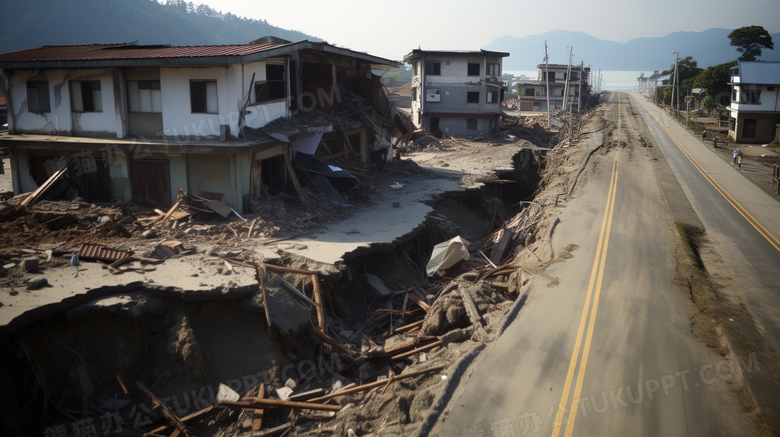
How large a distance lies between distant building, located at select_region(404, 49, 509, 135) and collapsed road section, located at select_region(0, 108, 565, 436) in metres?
33.7

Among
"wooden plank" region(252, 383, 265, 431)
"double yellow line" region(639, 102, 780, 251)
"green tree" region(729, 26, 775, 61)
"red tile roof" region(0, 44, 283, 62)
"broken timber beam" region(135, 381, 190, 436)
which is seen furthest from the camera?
"green tree" region(729, 26, 775, 61)

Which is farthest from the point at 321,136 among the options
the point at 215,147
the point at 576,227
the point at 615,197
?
the point at 615,197

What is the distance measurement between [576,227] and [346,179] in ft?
32.9

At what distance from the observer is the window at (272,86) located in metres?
20.9

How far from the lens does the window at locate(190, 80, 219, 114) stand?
63.0ft

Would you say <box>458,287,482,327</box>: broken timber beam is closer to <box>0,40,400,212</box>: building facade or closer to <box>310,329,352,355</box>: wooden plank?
<box>310,329,352,355</box>: wooden plank

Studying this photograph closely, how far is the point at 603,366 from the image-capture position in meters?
10.2

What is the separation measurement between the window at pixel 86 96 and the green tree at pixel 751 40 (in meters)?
85.2

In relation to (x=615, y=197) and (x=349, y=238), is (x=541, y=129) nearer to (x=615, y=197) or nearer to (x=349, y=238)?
(x=615, y=197)

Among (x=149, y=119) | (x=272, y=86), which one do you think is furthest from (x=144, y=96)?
(x=272, y=86)

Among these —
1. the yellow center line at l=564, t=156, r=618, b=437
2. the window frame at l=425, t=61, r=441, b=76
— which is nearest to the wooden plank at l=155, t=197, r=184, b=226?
the yellow center line at l=564, t=156, r=618, b=437

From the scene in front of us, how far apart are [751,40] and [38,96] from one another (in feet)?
296

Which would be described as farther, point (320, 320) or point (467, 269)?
point (467, 269)

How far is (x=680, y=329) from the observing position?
11953mm
